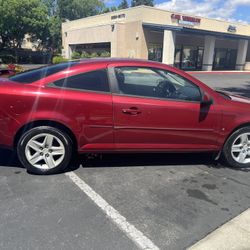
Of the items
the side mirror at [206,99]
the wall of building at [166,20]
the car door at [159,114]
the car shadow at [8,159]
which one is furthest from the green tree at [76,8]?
the side mirror at [206,99]

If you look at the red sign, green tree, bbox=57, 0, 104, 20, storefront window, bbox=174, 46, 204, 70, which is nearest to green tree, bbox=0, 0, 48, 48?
the red sign

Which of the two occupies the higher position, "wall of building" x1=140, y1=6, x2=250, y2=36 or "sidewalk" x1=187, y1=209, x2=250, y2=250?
"wall of building" x1=140, y1=6, x2=250, y2=36

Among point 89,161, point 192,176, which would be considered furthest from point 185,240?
point 89,161

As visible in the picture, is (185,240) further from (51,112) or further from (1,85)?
(1,85)

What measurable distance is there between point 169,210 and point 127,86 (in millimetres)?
1822

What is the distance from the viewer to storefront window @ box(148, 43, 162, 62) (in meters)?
30.2

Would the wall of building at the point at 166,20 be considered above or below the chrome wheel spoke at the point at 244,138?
above

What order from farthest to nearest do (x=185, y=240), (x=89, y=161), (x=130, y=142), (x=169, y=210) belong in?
(x=89, y=161), (x=130, y=142), (x=169, y=210), (x=185, y=240)

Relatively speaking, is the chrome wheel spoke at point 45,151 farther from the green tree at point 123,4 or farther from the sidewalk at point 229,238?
the green tree at point 123,4

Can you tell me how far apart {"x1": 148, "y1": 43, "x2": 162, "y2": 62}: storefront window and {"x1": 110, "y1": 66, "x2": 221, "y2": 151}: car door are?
86.9 feet

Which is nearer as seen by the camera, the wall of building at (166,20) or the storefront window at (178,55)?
the wall of building at (166,20)

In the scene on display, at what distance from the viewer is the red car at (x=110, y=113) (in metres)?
3.91

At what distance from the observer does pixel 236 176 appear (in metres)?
4.38

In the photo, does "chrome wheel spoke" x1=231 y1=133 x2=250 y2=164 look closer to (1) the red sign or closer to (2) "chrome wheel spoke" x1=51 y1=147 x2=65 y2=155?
(2) "chrome wheel spoke" x1=51 y1=147 x2=65 y2=155
